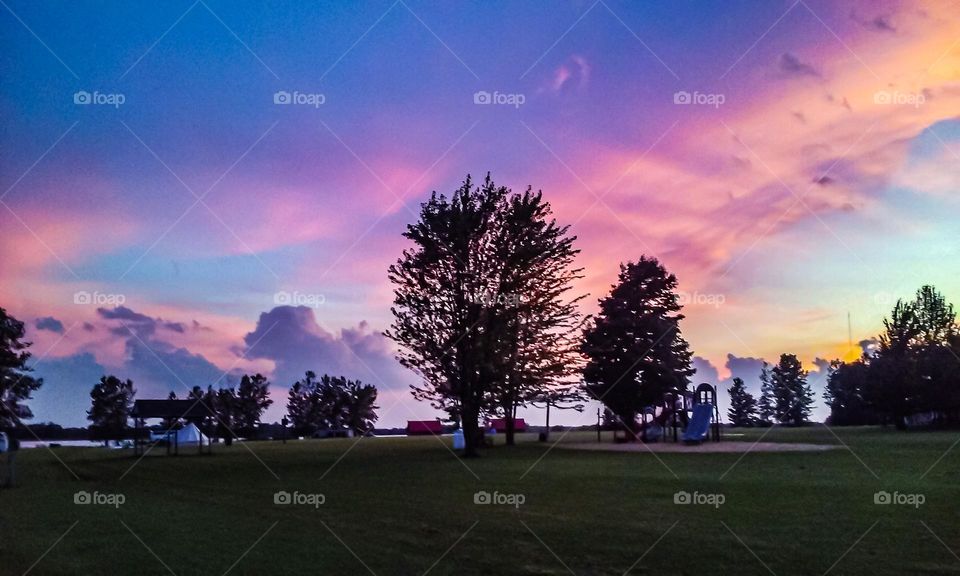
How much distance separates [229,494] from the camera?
18938mm

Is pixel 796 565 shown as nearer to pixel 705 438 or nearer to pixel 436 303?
pixel 436 303

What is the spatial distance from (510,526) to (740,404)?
115058 millimetres

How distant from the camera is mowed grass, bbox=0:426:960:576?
33.0 feet

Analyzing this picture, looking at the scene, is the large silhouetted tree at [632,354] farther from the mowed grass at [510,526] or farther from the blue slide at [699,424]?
the mowed grass at [510,526]

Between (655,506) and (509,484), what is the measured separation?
233 inches

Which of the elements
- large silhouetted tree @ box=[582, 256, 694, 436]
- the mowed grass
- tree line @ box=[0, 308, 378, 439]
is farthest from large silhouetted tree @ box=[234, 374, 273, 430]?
the mowed grass

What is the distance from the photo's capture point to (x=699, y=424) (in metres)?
42.3

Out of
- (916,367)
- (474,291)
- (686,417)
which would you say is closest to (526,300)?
(474,291)

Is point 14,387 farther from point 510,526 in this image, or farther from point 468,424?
point 510,526

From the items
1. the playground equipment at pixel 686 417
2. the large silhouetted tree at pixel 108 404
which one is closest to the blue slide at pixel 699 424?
the playground equipment at pixel 686 417

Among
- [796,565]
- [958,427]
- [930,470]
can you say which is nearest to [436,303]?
[930,470]

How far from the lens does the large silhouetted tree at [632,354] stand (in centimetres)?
5494

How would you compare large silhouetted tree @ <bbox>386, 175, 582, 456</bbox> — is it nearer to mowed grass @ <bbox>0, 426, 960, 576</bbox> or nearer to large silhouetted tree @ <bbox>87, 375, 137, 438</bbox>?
mowed grass @ <bbox>0, 426, 960, 576</bbox>

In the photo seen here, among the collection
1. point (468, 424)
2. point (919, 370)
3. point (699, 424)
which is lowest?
point (699, 424)
